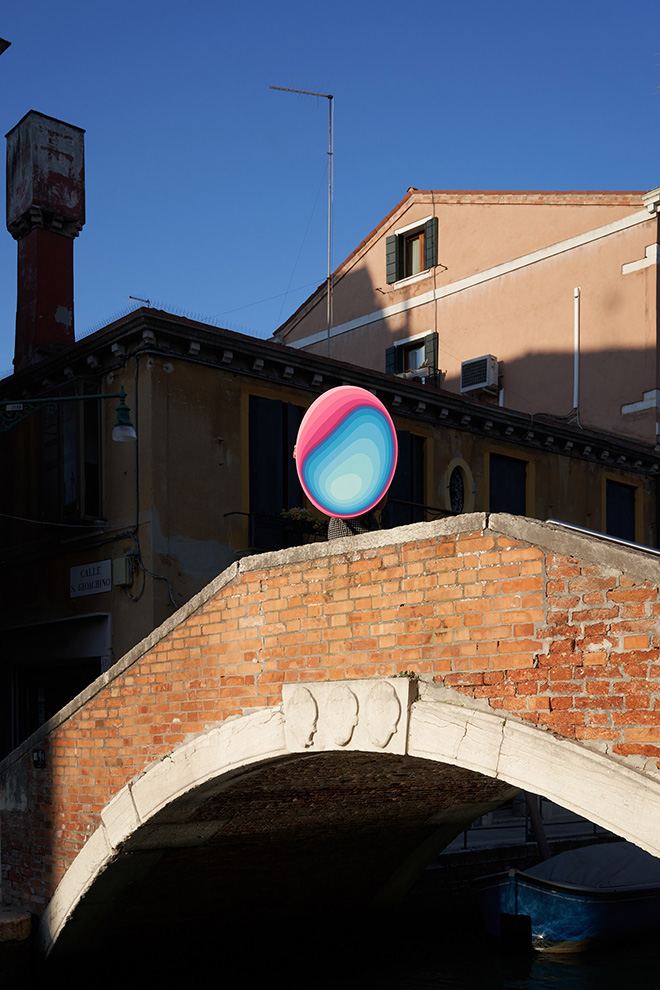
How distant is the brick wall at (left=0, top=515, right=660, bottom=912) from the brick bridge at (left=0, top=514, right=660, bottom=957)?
0.01 metres

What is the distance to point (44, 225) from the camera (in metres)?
13.8

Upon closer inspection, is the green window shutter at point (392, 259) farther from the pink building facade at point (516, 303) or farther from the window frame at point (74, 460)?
the window frame at point (74, 460)

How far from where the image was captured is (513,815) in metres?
14.6

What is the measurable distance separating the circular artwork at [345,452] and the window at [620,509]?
1031cm

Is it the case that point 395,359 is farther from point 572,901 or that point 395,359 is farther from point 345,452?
point 345,452

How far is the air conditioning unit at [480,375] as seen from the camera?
57.6 ft

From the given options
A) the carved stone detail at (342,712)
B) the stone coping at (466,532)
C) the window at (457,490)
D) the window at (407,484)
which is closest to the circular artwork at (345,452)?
the stone coping at (466,532)

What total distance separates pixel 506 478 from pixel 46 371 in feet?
20.4

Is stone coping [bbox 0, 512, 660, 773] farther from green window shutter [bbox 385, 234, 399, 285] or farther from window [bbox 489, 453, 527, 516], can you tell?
green window shutter [bbox 385, 234, 399, 285]

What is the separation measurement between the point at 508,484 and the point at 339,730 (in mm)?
8989

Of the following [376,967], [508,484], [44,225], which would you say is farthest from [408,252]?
[376,967]

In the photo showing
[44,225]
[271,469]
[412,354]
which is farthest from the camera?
[412,354]

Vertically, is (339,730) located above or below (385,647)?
below

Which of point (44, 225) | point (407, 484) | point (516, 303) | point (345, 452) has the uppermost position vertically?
point (44, 225)
